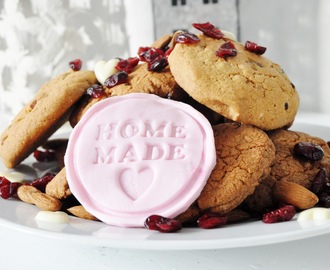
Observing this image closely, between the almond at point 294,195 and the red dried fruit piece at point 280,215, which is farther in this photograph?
the almond at point 294,195

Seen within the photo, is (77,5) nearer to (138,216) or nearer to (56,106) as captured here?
(56,106)

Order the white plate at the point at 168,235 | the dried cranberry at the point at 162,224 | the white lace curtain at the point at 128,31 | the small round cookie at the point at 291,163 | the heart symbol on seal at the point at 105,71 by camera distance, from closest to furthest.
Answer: the white plate at the point at 168,235 → the dried cranberry at the point at 162,224 → the small round cookie at the point at 291,163 → the heart symbol on seal at the point at 105,71 → the white lace curtain at the point at 128,31

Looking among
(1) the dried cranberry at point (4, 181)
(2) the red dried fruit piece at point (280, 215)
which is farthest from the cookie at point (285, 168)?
(1) the dried cranberry at point (4, 181)

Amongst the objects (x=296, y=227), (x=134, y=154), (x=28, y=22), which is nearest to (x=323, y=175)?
(x=296, y=227)

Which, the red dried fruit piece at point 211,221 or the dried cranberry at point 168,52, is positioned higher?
the dried cranberry at point 168,52

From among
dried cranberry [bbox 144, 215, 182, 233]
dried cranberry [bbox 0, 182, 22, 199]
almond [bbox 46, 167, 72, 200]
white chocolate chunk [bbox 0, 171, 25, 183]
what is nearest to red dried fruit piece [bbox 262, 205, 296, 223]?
dried cranberry [bbox 144, 215, 182, 233]

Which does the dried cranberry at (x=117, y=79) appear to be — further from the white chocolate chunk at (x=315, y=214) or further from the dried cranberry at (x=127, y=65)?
the white chocolate chunk at (x=315, y=214)

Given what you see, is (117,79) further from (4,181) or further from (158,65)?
(4,181)
